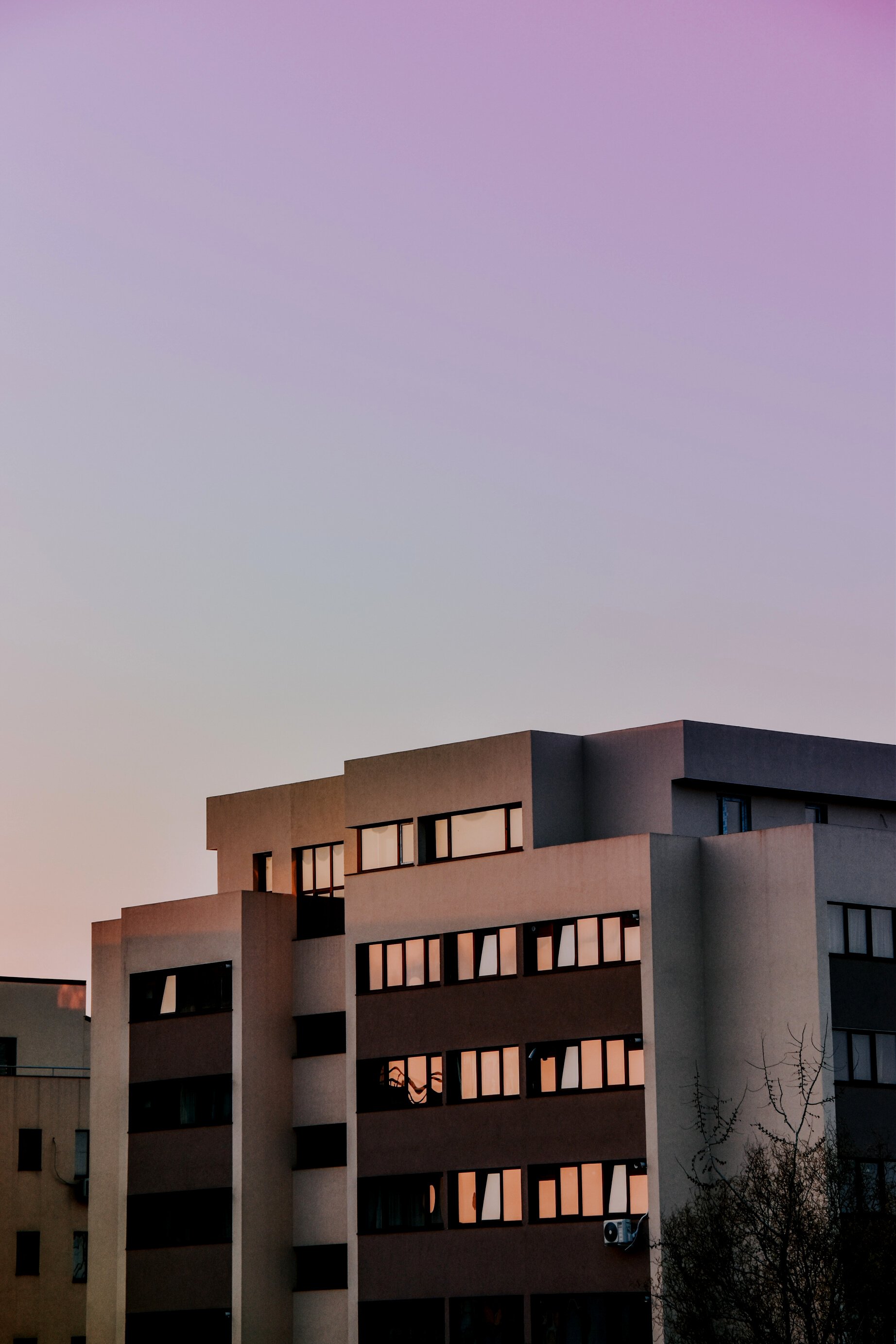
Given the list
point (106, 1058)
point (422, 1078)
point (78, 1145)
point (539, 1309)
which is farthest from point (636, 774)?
point (78, 1145)

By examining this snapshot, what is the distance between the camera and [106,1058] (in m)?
67.6

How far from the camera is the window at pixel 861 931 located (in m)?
54.2

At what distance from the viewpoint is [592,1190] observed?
55.3 m

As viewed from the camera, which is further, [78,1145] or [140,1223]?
[78,1145]

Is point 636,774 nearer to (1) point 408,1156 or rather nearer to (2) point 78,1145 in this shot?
(1) point 408,1156

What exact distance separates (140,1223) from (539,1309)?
13938 mm

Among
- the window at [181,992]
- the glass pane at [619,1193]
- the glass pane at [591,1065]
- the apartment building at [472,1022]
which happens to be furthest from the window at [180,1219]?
the glass pane at [619,1193]

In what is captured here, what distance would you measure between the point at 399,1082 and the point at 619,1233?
850cm

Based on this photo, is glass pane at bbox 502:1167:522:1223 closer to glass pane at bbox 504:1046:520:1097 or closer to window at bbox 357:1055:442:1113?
glass pane at bbox 504:1046:520:1097

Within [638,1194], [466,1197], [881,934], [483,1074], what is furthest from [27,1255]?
[881,934]

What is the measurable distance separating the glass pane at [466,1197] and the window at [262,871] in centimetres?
1258

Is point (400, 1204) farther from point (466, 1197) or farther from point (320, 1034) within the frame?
point (320, 1034)

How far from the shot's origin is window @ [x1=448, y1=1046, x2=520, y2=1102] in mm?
57562

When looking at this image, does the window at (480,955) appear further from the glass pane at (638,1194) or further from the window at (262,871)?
the window at (262,871)
